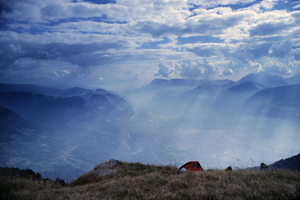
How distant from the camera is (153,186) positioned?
6422 millimetres

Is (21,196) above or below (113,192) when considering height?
above

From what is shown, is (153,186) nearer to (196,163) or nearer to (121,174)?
(121,174)

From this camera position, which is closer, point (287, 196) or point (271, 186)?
point (287, 196)

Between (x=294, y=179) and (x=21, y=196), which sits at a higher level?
(x=21, y=196)

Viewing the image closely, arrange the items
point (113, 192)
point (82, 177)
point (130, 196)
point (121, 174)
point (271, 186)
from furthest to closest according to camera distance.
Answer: point (82, 177)
point (121, 174)
point (113, 192)
point (130, 196)
point (271, 186)

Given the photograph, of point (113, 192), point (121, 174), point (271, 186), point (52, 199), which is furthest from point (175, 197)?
point (121, 174)

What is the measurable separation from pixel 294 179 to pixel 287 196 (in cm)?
247

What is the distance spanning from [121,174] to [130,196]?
523 cm

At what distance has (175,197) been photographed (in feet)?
16.2

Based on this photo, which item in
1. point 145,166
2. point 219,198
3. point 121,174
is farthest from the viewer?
point 145,166

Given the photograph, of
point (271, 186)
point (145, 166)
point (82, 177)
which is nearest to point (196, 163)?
point (145, 166)

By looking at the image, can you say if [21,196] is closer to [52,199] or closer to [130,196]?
[52,199]

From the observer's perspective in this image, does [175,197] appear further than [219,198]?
Yes

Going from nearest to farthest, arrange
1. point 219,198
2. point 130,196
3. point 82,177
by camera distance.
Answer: point 219,198, point 130,196, point 82,177
